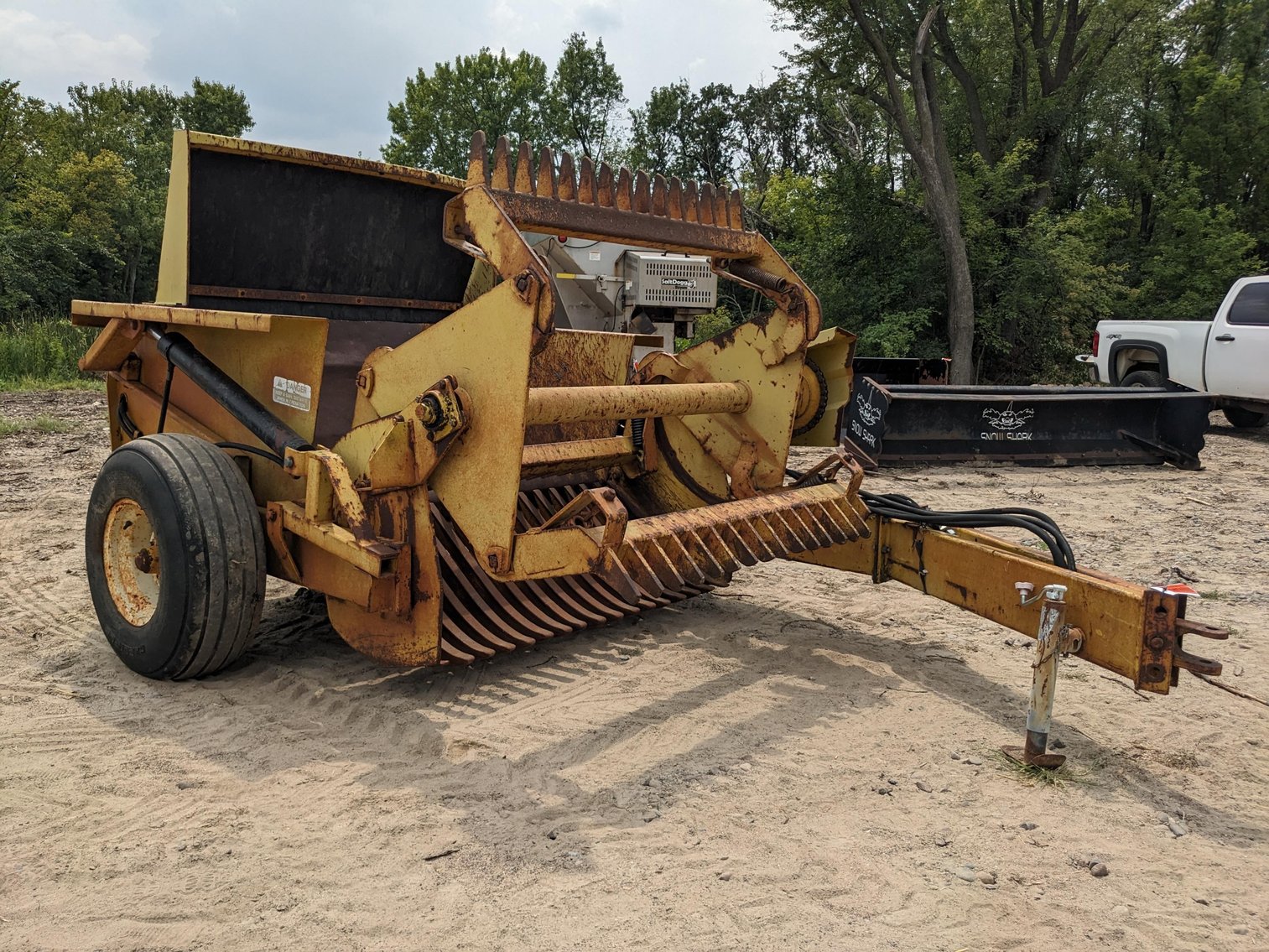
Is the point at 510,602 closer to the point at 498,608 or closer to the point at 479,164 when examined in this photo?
the point at 498,608

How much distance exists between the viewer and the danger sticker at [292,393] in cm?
394

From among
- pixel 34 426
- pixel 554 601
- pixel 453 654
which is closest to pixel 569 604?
pixel 554 601

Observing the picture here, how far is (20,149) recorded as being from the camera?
34.1 metres

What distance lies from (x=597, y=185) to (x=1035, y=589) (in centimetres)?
202

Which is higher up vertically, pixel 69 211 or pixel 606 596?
pixel 69 211

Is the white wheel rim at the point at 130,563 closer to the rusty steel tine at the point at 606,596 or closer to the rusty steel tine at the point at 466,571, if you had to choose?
the rusty steel tine at the point at 466,571

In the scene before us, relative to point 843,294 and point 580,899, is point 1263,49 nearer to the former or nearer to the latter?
point 843,294

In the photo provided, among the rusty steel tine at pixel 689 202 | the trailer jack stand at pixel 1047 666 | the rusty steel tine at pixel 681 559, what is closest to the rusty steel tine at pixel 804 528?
the rusty steel tine at pixel 681 559

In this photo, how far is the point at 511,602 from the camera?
4.30 metres

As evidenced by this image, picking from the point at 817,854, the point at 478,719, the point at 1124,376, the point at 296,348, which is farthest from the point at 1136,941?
the point at 1124,376

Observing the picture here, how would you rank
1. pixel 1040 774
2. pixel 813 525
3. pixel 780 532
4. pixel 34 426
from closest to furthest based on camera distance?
pixel 1040 774, pixel 780 532, pixel 813 525, pixel 34 426

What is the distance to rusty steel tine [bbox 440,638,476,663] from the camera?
12.0ft

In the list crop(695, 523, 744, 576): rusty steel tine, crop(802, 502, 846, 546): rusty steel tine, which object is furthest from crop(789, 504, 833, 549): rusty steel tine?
crop(695, 523, 744, 576): rusty steel tine

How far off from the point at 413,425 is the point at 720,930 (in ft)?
6.05
